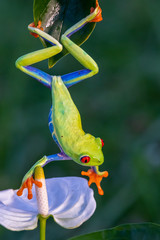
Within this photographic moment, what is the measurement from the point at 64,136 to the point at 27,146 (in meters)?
1.38

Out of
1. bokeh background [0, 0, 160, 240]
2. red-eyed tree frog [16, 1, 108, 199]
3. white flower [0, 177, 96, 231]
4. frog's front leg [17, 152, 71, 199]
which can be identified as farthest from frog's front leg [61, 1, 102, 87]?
bokeh background [0, 0, 160, 240]

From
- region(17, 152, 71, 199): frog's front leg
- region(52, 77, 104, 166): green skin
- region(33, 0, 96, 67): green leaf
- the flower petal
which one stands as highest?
region(33, 0, 96, 67): green leaf

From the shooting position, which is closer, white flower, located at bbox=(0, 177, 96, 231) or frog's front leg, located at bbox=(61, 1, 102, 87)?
frog's front leg, located at bbox=(61, 1, 102, 87)

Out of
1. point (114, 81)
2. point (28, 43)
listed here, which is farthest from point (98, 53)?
point (28, 43)

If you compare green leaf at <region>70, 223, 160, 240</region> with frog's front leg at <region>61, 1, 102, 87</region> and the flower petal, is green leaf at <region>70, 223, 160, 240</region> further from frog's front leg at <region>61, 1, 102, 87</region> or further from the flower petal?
frog's front leg at <region>61, 1, 102, 87</region>

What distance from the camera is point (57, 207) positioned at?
788 millimetres

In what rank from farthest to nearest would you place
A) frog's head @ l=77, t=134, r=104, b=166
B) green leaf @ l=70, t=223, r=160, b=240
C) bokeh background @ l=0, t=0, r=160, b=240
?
1. bokeh background @ l=0, t=0, r=160, b=240
2. green leaf @ l=70, t=223, r=160, b=240
3. frog's head @ l=77, t=134, r=104, b=166

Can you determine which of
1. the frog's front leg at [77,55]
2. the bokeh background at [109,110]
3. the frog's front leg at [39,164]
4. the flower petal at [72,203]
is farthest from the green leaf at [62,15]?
the bokeh background at [109,110]

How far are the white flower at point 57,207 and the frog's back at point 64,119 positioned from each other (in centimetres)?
15

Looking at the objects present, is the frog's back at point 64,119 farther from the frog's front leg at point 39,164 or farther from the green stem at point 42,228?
the green stem at point 42,228

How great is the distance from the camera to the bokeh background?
1777 millimetres

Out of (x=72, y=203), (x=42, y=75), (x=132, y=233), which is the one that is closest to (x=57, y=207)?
(x=72, y=203)

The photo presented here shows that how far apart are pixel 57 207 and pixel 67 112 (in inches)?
9.2

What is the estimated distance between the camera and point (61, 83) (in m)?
0.64
